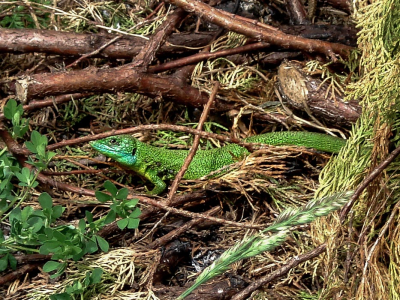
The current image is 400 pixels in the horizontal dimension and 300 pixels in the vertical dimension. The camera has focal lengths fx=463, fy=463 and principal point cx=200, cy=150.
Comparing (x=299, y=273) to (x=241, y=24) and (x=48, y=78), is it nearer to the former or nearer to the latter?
(x=241, y=24)

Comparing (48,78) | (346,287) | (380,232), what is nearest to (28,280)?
(48,78)

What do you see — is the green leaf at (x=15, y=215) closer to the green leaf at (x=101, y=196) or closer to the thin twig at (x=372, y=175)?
the green leaf at (x=101, y=196)

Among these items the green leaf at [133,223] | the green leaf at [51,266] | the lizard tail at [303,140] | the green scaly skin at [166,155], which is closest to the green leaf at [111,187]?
the green leaf at [133,223]

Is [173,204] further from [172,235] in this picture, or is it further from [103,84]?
[103,84]

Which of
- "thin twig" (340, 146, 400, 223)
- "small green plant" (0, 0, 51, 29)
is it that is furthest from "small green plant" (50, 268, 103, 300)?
"small green plant" (0, 0, 51, 29)

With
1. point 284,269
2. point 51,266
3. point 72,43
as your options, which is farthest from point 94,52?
point 284,269

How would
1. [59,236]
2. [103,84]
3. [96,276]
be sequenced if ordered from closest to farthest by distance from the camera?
[59,236] → [96,276] → [103,84]
